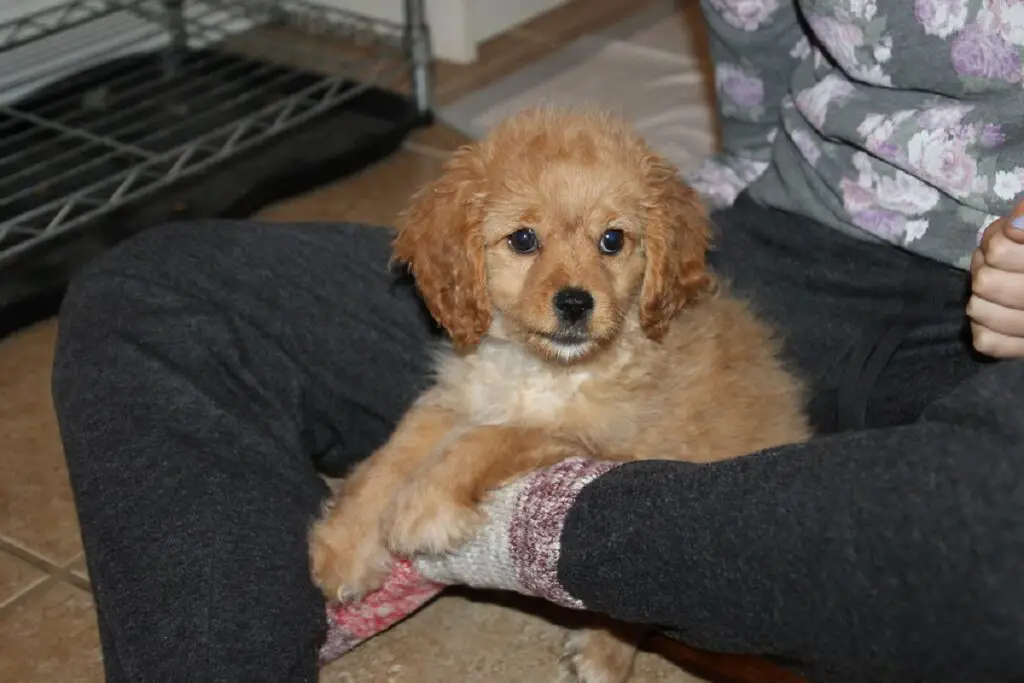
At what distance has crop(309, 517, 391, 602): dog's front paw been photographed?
1684 mm

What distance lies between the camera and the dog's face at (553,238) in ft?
5.50

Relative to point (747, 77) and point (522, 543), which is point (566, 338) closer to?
point (522, 543)

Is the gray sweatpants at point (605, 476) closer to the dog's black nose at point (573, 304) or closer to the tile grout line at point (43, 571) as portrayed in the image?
the dog's black nose at point (573, 304)

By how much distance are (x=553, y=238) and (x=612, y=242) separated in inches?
3.4

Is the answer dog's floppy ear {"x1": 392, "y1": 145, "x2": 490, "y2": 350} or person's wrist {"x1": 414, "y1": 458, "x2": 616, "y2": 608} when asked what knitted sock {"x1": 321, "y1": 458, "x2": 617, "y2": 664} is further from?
dog's floppy ear {"x1": 392, "y1": 145, "x2": 490, "y2": 350}

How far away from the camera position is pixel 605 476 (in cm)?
151

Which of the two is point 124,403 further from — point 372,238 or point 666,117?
point 666,117

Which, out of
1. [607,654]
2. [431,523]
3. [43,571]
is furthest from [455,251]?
[43,571]

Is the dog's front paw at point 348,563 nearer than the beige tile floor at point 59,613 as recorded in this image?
Yes

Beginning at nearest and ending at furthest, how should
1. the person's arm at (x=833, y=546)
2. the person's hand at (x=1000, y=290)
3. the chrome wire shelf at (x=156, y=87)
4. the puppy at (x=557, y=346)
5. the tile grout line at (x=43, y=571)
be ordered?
the person's arm at (x=833, y=546) → the person's hand at (x=1000, y=290) → the puppy at (x=557, y=346) → the tile grout line at (x=43, y=571) → the chrome wire shelf at (x=156, y=87)

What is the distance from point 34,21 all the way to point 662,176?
2.38 m

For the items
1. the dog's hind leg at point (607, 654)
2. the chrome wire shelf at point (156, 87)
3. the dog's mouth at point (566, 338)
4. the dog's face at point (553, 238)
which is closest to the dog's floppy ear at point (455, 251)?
Result: the dog's face at point (553, 238)

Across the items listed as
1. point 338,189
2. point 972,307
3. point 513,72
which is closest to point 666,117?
point 513,72

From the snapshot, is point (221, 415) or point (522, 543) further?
point (221, 415)
